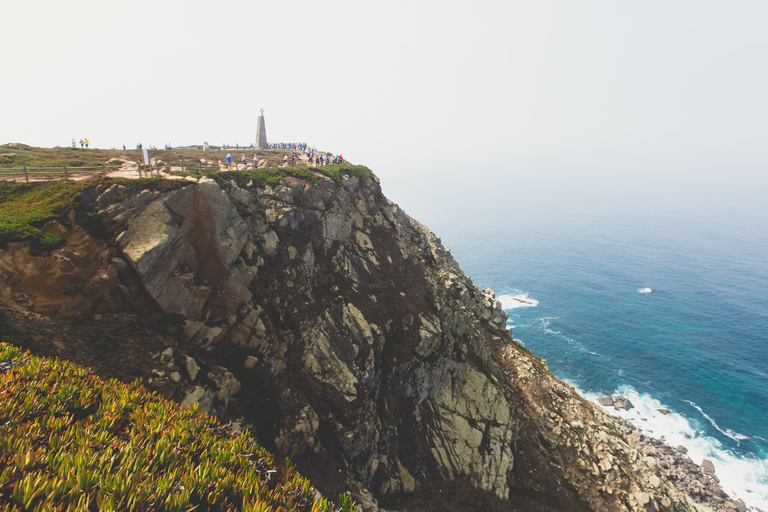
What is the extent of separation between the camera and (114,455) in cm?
704

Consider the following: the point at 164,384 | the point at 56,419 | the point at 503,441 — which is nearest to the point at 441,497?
the point at 503,441

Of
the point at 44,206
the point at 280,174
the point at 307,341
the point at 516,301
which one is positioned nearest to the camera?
the point at 44,206

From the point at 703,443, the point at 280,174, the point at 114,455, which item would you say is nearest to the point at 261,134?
the point at 280,174

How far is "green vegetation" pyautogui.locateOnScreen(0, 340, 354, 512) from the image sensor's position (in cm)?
589

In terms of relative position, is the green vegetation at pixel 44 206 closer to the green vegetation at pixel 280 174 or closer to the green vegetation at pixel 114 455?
the green vegetation at pixel 280 174

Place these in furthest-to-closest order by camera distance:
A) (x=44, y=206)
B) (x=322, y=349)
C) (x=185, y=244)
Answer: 1. (x=322, y=349)
2. (x=185, y=244)
3. (x=44, y=206)

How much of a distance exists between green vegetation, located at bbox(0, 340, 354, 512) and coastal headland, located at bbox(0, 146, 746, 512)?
1.10 m

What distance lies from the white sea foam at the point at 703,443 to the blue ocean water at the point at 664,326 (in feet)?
0.45

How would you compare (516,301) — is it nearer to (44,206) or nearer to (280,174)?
(280,174)

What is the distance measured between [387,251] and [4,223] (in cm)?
3097

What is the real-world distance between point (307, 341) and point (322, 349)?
1339 mm

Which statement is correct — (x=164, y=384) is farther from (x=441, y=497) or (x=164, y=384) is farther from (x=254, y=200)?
(x=441, y=497)

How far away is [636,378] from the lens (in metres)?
55.6

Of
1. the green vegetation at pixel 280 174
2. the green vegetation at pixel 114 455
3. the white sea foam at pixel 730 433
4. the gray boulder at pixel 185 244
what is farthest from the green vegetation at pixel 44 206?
the white sea foam at pixel 730 433
